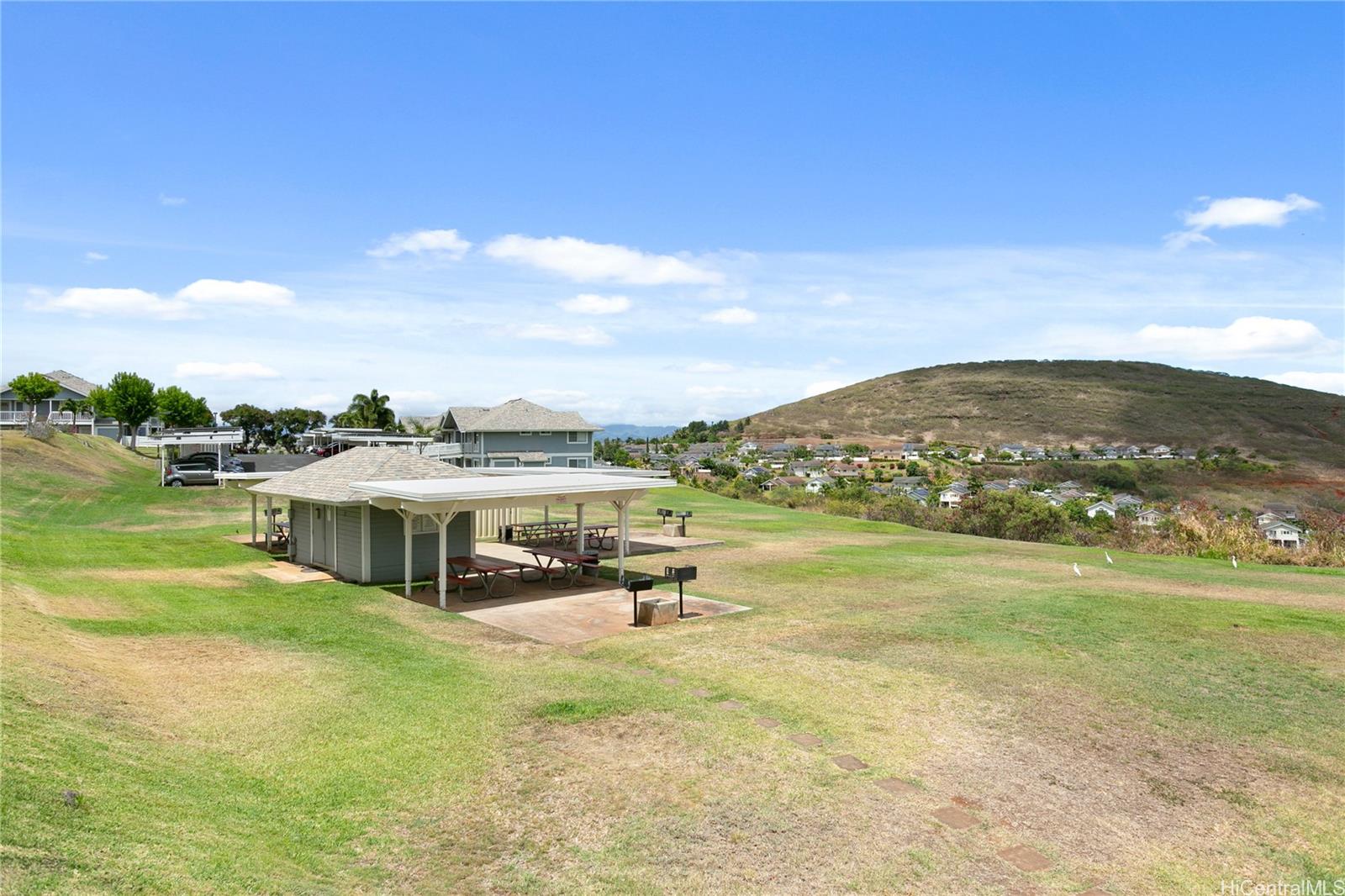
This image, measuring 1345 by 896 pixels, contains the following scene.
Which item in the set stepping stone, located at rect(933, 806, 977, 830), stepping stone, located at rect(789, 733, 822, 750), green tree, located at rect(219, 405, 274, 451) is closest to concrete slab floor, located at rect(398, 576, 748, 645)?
stepping stone, located at rect(789, 733, 822, 750)

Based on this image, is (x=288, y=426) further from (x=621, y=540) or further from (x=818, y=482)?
(x=621, y=540)

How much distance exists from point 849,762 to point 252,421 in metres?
84.5

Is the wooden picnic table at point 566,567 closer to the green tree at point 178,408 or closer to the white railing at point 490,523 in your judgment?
the white railing at point 490,523

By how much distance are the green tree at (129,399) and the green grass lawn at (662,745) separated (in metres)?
47.4

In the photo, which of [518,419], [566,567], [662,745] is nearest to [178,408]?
[518,419]

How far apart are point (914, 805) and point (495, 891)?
11.3 ft

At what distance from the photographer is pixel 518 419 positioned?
54.0 meters

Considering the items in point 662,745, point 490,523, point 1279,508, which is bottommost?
point 1279,508

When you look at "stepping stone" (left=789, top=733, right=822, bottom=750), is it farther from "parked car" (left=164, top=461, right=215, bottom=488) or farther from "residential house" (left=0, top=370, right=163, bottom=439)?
"residential house" (left=0, top=370, right=163, bottom=439)

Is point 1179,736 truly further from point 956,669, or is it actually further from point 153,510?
point 153,510

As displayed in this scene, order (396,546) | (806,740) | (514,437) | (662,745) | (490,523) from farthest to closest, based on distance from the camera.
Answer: (514,437) → (490,523) → (396,546) → (806,740) → (662,745)

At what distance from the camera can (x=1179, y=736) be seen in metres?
8.38

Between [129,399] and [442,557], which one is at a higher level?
[129,399]

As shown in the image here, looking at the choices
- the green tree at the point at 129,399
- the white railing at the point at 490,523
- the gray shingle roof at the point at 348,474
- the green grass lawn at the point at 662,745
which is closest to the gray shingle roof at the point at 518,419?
the green tree at the point at 129,399
